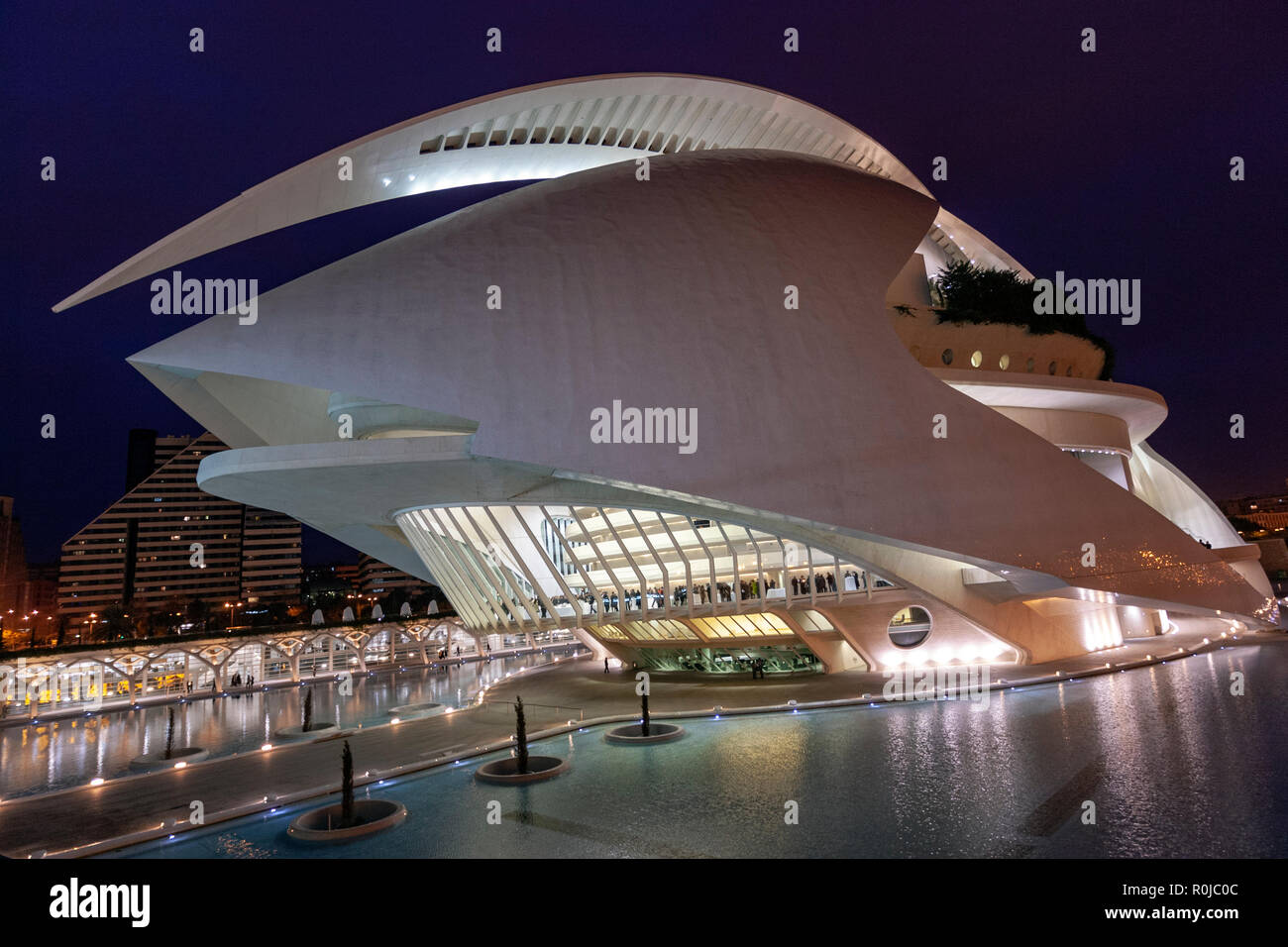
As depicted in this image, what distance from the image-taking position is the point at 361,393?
12969mm

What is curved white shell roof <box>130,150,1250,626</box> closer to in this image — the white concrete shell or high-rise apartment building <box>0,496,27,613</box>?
the white concrete shell

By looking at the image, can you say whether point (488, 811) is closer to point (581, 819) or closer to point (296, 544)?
point (581, 819)

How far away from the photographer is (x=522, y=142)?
65.3 ft

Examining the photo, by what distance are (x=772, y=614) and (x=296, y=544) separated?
101 m

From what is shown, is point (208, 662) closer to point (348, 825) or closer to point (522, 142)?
point (522, 142)

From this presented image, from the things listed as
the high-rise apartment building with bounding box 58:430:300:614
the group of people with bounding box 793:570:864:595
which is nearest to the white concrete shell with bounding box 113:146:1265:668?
the group of people with bounding box 793:570:864:595

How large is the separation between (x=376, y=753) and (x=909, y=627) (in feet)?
47.9

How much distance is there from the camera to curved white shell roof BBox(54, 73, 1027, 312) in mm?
14883

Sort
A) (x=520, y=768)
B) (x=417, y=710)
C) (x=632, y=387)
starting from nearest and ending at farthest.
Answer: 1. (x=520, y=768)
2. (x=632, y=387)
3. (x=417, y=710)

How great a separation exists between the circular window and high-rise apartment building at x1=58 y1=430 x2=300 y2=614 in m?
92.0

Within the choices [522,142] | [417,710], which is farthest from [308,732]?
[522,142]

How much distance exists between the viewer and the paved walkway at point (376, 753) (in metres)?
11.4
